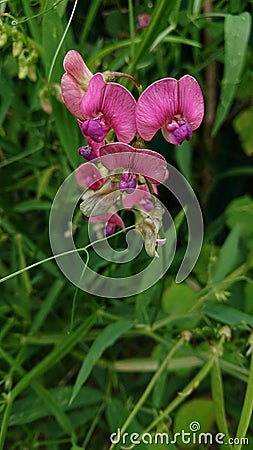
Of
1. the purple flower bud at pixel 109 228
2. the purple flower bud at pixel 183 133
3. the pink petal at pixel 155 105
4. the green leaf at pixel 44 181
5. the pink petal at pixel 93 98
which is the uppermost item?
the pink petal at pixel 93 98

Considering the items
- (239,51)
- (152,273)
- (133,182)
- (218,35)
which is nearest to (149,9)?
(218,35)

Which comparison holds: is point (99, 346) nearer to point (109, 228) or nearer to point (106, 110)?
point (109, 228)

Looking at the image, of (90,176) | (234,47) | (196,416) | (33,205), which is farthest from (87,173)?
(196,416)

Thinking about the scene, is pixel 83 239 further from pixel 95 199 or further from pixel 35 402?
pixel 95 199

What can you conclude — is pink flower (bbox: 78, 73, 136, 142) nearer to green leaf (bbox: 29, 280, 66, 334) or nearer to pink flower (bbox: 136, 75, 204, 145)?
pink flower (bbox: 136, 75, 204, 145)

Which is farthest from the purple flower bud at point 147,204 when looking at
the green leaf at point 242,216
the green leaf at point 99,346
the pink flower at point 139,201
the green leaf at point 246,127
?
the green leaf at point 246,127

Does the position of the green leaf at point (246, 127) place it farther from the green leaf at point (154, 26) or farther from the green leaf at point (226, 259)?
the green leaf at point (154, 26)
